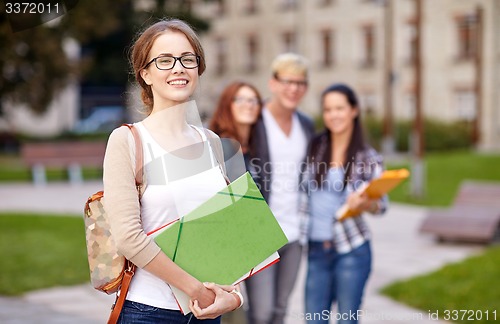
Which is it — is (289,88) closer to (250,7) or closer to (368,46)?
(368,46)

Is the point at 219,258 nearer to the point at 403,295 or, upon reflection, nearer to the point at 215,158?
the point at 215,158

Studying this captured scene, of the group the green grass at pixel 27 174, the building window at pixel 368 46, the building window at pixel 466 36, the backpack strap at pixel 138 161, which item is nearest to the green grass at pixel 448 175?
the green grass at pixel 27 174

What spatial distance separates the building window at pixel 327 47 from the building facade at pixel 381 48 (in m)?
0.05

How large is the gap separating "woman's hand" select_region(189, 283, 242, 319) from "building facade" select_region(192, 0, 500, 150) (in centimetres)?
2587

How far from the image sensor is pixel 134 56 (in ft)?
7.91

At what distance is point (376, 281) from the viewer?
290 inches

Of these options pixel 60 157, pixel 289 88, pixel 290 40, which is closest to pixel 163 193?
pixel 289 88

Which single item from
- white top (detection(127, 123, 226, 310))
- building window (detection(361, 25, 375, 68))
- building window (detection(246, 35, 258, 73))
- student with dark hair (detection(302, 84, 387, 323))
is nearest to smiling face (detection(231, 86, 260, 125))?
student with dark hair (detection(302, 84, 387, 323))

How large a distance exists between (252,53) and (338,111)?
123 feet

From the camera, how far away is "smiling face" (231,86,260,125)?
430 cm

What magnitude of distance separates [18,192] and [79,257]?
25.9 feet

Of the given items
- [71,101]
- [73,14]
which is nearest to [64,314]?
[73,14]

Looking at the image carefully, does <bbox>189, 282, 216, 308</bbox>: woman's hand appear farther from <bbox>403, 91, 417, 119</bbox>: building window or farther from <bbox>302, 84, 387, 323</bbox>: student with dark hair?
<bbox>403, 91, 417, 119</bbox>: building window

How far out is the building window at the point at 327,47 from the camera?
38156 mm
